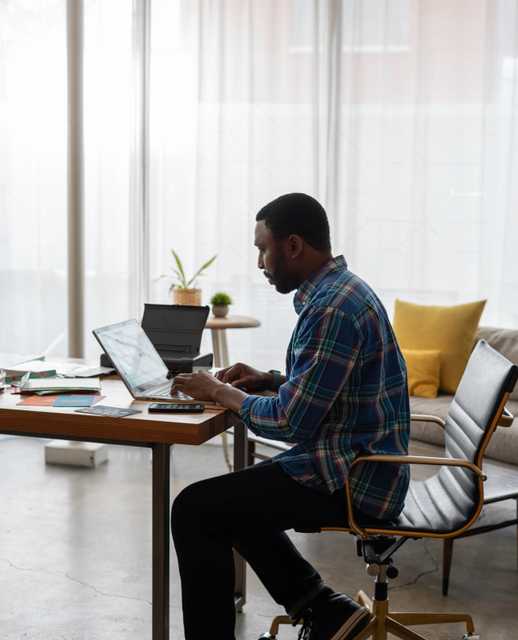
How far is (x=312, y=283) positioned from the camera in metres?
2.21

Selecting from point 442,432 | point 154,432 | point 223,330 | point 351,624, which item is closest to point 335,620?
point 351,624

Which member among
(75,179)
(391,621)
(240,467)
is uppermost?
(75,179)

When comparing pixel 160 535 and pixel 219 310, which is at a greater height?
pixel 219 310

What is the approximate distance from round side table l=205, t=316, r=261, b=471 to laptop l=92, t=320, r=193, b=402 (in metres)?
1.67

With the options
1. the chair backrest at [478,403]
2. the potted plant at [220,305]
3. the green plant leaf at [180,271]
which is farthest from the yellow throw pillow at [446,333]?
the chair backrest at [478,403]

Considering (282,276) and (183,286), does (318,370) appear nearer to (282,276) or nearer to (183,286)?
(282,276)

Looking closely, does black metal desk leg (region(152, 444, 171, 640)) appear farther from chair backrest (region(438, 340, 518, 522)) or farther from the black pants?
chair backrest (region(438, 340, 518, 522))

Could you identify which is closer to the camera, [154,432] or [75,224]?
[154,432]

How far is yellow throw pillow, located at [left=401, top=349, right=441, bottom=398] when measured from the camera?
4.25 m

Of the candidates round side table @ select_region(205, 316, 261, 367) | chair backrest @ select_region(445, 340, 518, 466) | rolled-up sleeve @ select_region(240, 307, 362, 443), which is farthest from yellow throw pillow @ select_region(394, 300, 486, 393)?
rolled-up sleeve @ select_region(240, 307, 362, 443)

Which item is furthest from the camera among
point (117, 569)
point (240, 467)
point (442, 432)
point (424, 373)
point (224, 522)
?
point (424, 373)

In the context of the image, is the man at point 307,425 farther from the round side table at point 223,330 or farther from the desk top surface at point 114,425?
the round side table at point 223,330

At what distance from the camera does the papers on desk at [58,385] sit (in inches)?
98.0

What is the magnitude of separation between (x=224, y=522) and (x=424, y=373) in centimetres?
230
